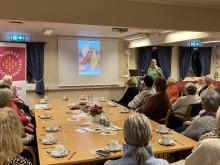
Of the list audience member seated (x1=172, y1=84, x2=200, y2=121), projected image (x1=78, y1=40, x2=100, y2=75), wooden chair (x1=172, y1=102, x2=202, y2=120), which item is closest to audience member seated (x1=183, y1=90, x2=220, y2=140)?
wooden chair (x1=172, y1=102, x2=202, y2=120)

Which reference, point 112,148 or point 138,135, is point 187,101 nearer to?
point 112,148

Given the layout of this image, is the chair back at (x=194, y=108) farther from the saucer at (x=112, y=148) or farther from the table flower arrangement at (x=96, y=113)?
the saucer at (x=112, y=148)

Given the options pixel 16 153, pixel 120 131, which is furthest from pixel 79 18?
pixel 16 153

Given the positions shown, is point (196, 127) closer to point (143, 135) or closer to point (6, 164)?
point (143, 135)

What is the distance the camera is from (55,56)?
8.36 m

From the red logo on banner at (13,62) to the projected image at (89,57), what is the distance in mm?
1788

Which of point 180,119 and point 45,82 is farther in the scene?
point 45,82

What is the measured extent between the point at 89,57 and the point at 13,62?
235cm

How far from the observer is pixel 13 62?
7527 millimetres

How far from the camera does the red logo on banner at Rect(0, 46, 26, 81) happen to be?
24.4 ft

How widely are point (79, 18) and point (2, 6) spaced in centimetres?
100

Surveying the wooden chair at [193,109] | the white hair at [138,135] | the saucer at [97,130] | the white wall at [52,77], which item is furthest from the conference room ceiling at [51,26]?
the white hair at [138,135]

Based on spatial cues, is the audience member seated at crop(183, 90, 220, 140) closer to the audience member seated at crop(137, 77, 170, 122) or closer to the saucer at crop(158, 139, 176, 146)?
the saucer at crop(158, 139, 176, 146)

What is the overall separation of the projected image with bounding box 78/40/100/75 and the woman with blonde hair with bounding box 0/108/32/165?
6.68 meters
